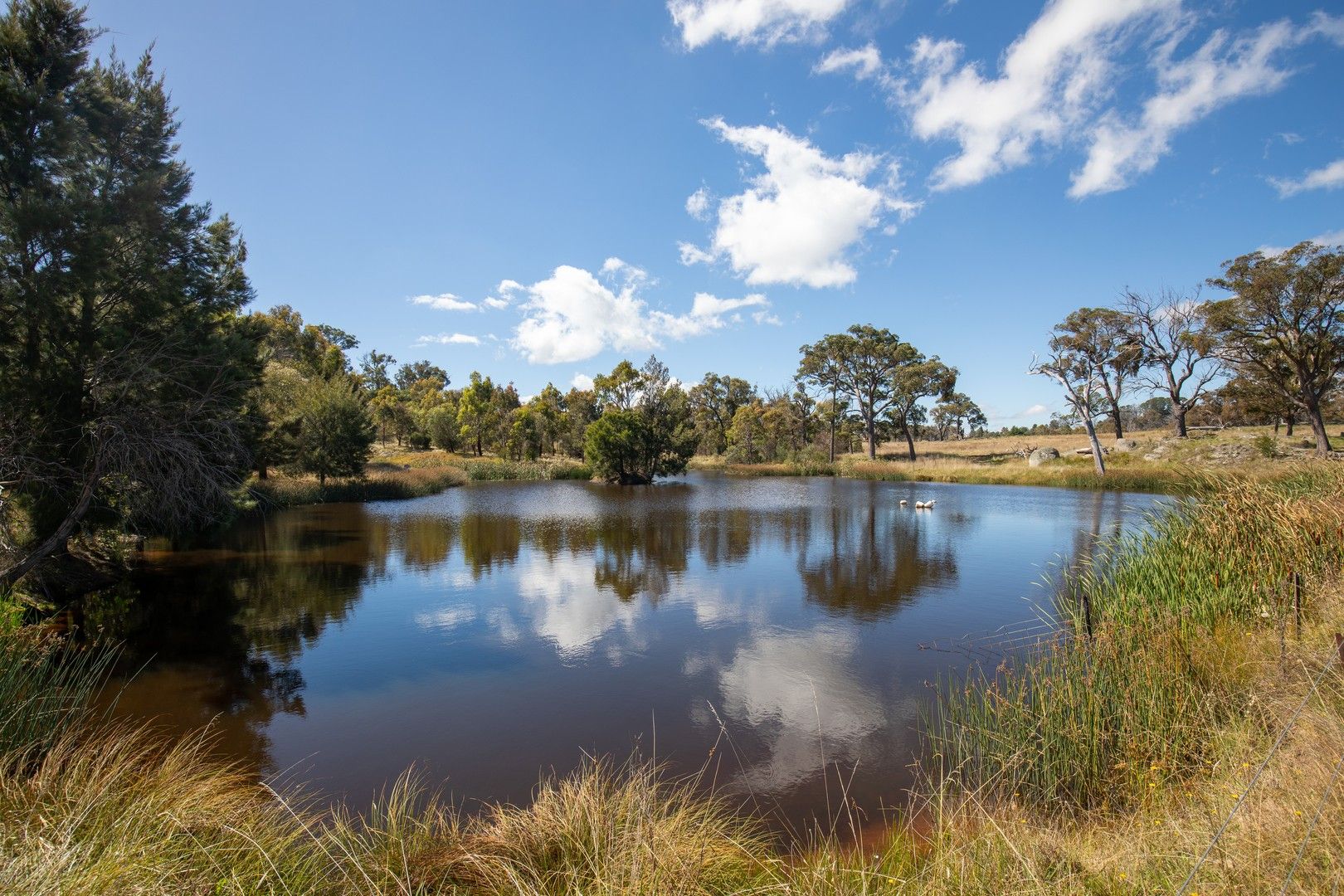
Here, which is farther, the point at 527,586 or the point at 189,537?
the point at 189,537

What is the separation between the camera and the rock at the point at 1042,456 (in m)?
39.1

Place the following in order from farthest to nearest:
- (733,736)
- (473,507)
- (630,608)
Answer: (473,507), (630,608), (733,736)

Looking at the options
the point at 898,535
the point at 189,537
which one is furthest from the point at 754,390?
the point at 189,537

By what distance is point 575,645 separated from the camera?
929 centimetres

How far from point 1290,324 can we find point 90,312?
40.0 m

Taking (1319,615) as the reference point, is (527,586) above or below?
below

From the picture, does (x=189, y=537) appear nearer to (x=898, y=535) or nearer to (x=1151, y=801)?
(x=898, y=535)

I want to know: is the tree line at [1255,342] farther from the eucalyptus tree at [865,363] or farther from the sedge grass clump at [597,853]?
the sedge grass clump at [597,853]

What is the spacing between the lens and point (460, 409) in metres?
59.8

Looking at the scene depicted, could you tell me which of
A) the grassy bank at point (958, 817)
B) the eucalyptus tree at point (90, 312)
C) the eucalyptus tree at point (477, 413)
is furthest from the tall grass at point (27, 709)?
the eucalyptus tree at point (477, 413)

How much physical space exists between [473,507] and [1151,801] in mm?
27018

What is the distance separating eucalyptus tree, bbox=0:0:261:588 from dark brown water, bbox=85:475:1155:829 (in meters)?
2.43

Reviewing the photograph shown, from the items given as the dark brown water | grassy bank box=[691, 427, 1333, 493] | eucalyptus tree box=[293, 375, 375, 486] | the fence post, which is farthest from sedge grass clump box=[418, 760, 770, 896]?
eucalyptus tree box=[293, 375, 375, 486]

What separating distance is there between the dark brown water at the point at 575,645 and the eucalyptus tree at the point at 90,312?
7.97 ft
